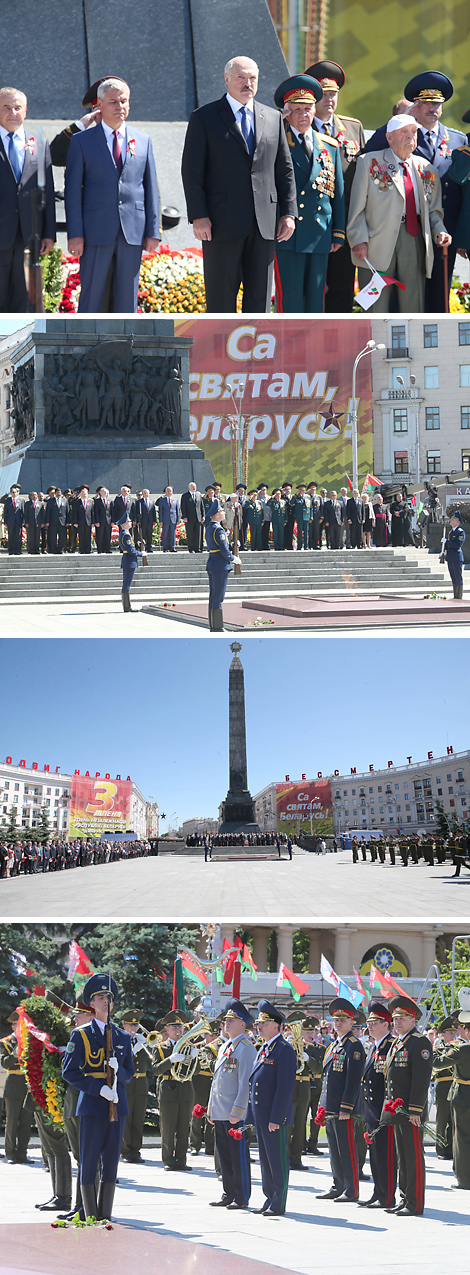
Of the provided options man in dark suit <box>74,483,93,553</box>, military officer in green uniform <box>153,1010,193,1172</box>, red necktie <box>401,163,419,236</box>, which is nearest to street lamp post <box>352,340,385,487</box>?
red necktie <box>401,163,419,236</box>

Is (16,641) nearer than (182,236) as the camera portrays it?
Yes

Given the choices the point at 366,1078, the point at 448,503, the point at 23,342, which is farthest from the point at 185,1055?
the point at 23,342

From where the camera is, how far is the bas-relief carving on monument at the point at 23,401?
30.8 feet

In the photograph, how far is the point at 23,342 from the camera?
9375 mm

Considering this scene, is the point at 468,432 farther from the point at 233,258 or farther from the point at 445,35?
the point at 445,35

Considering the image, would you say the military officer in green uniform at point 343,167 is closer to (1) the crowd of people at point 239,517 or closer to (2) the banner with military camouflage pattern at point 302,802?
(1) the crowd of people at point 239,517

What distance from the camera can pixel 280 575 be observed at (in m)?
9.28

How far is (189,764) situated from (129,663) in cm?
96

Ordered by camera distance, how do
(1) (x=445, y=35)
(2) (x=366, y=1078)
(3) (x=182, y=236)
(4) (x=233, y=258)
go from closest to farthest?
(2) (x=366, y=1078) → (4) (x=233, y=258) → (3) (x=182, y=236) → (1) (x=445, y=35)

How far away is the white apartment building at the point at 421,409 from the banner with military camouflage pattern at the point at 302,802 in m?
2.39

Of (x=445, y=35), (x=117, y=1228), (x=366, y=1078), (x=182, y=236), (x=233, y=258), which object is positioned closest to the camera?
(x=117, y=1228)

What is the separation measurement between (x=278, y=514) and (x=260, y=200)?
238 cm

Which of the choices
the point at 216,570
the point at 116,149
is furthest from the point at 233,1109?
the point at 116,149

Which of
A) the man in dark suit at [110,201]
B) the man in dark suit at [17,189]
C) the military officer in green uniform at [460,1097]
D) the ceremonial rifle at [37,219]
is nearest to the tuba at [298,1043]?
the military officer in green uniform at [460,1097]
